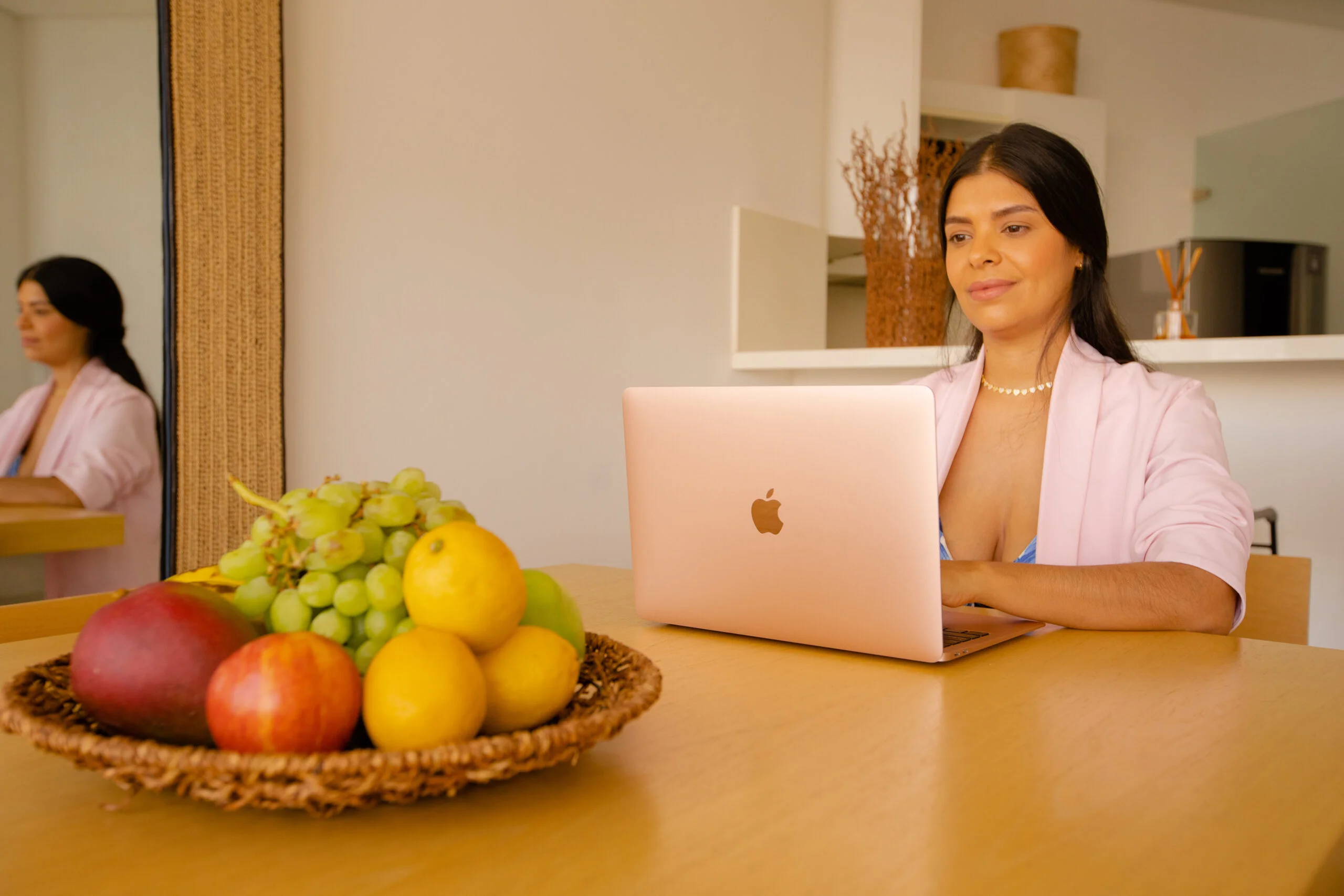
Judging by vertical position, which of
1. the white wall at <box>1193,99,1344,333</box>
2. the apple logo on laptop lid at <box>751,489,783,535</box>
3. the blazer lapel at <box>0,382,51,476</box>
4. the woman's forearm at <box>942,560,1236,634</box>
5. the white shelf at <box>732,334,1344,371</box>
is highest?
the white wall at <box>1193,99,1344,333</box>

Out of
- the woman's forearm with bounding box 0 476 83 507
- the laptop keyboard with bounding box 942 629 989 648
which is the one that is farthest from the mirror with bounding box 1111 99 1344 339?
the woman's forearm with bounding box 0 476 83 507

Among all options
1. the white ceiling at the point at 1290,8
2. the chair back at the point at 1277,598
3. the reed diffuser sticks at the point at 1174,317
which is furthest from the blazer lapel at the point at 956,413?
the white ceiling at the point at 1290,8

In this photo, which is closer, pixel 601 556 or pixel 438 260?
pixel 438 260

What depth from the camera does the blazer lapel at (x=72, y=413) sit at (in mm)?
1672

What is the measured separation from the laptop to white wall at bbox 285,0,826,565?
1.29m

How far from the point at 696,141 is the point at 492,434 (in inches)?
43.7

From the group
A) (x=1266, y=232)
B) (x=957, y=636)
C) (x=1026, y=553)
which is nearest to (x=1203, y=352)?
(x=1026, y=553)

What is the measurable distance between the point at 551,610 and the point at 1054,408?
1075 mm

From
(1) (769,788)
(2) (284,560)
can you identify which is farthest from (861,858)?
(2) (284,560)

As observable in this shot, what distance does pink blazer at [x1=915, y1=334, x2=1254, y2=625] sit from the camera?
1320 millimetres

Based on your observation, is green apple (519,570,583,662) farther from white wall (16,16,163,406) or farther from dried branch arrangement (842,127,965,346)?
dried branch arrangement (842,127,965,346)

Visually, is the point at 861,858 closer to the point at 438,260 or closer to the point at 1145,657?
the point at 1145,657

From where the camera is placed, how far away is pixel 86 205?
1.69 m

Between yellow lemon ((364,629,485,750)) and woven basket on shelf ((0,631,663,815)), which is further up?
yellow lemon ((364,629,485,750))
